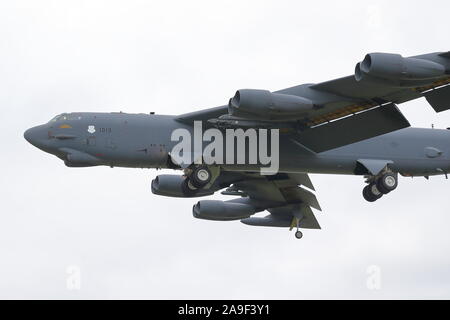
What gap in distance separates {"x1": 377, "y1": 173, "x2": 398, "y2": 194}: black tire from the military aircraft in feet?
0.13

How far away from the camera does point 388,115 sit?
47062 millimetres

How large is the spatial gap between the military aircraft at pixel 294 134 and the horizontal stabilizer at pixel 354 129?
0.12 feet

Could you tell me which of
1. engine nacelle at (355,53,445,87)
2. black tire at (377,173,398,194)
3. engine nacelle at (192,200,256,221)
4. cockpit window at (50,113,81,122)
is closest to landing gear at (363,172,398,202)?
black tire at (377,173,398,194)

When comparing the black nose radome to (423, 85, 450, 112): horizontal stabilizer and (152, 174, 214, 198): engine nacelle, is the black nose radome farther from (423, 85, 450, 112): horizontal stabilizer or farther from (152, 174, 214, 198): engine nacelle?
(423, 85, 450, 112): horizontal stabilizer

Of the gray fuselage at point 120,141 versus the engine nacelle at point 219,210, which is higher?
the gray fuselage at point 120,141

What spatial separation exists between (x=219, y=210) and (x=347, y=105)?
9624 millimetres

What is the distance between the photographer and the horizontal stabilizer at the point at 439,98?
45.2 m

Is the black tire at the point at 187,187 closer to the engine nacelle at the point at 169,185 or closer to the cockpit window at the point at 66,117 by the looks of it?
the engine nacelle at the point at 169,185

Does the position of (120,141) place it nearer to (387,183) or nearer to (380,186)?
(380,186)

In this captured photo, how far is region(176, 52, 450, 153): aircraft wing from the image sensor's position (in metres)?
43.0

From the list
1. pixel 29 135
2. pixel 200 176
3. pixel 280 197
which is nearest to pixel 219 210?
pixel 280 197

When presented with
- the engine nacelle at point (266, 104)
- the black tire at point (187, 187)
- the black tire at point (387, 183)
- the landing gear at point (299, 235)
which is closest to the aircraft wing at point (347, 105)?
the engine nacelle at point (266, 104)

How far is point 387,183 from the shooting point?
49.6 metres

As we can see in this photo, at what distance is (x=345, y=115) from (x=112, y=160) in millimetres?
8678
